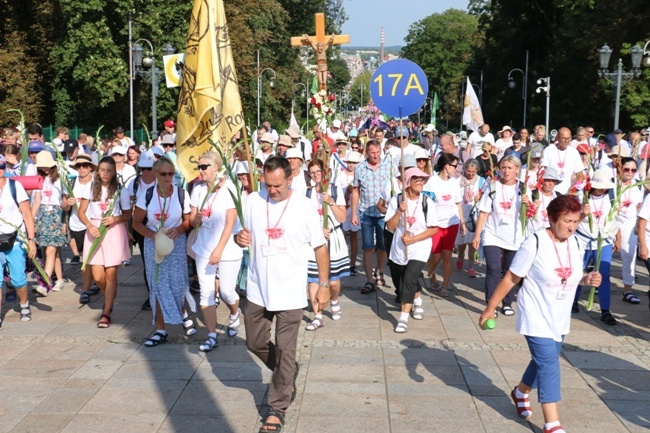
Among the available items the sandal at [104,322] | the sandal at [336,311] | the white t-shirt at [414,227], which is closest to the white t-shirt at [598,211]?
the white t-shirt at [414,227]

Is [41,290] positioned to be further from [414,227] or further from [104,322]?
[414,227]

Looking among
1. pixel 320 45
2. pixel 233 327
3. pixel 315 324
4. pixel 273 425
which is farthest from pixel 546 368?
pixel 320 45

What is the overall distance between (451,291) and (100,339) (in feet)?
15.0

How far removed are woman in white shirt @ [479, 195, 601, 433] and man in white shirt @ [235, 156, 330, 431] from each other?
4.31ft

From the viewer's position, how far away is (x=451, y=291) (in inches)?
422

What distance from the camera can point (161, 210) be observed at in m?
7.82

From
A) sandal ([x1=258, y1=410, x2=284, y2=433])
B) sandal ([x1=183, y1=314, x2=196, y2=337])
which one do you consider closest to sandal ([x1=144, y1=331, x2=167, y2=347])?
sandal ([x1=183, y1=314, x2=196, y2=337])

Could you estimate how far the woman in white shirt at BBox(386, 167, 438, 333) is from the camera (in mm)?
8461

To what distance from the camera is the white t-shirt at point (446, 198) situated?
33.6ft

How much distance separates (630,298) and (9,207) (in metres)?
7.04

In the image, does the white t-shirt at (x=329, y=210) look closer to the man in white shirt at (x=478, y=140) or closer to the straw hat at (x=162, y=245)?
the straw hat at (x=162, y=245)

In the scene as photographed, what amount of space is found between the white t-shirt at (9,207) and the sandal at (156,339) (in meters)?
1.93

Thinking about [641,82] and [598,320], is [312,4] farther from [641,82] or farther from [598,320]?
[598,320]

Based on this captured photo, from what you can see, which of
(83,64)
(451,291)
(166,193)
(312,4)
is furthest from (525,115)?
(166,193)
